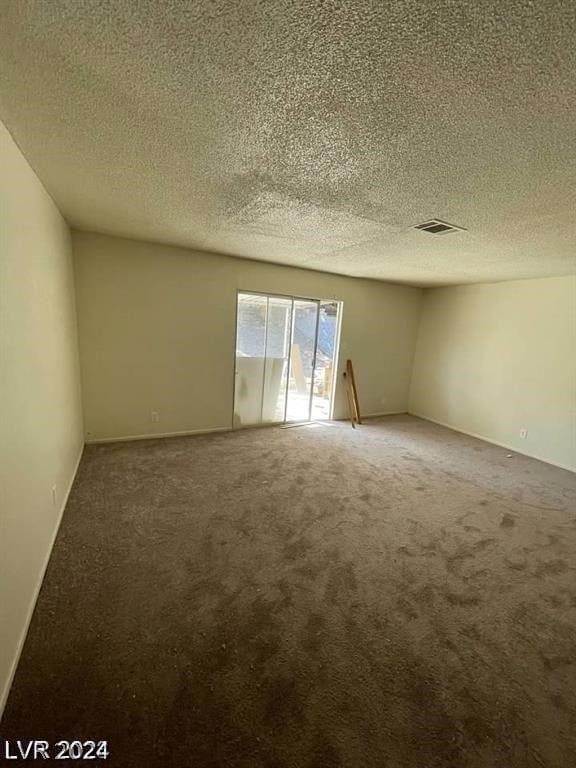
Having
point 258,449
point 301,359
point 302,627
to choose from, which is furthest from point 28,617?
point 301,359

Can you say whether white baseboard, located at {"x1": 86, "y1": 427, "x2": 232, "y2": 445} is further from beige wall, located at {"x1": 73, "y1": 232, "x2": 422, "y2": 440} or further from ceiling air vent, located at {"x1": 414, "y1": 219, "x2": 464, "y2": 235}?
ceiling air vent, located at {"x1": 414, "y1": 219, "x2": 464, "y2": 235}

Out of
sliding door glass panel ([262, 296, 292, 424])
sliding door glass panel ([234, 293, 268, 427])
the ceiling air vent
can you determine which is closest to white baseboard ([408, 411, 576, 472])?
sliding door glass panel ([262, 296, 292, 424])

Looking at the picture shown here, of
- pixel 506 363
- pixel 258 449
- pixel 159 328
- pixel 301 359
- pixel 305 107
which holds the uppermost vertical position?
pixel 305 107

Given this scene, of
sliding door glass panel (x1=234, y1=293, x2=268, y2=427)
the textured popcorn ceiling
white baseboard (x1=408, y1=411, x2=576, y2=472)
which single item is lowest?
white baseboard (x1=408, y1=411, x2=576, y2=472)

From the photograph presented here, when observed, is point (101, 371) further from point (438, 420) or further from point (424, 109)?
point (438, 420)

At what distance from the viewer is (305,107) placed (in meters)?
1.15

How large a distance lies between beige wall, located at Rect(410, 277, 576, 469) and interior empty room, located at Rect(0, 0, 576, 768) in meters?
0.17

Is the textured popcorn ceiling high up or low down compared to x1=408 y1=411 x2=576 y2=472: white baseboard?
up

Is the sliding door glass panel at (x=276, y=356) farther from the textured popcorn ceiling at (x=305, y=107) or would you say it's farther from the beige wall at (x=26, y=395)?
the beige wall at (x=26, y=395)

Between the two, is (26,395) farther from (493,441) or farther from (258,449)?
(493,441)

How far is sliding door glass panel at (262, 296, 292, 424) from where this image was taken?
4.40 m

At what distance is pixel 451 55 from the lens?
0.89 metres

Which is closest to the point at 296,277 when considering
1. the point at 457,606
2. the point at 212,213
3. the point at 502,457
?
the point at 212,213

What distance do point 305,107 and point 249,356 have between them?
3281 mm
